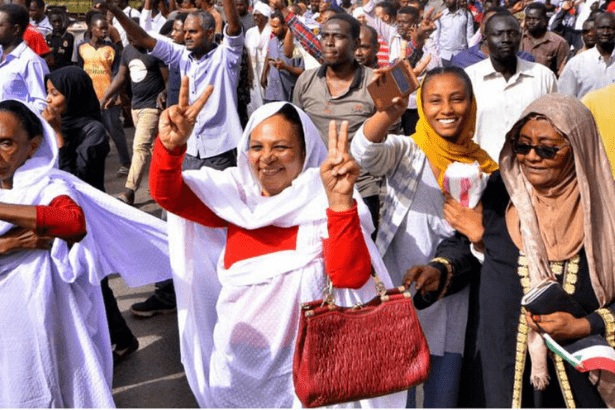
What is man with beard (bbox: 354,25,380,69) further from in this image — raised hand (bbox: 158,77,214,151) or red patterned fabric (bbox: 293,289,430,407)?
red patterned fabric (bbox: 293,289,430,407)

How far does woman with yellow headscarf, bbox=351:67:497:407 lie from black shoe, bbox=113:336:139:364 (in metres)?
2.17

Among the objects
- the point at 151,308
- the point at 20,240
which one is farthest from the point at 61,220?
the point at 151,308

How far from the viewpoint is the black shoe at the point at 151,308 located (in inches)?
226

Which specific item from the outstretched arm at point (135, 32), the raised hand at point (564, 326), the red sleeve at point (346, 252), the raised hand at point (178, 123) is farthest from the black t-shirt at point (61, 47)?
the raised hand at point (564, 326)

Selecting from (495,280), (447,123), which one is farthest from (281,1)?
(495,280)

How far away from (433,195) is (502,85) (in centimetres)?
240

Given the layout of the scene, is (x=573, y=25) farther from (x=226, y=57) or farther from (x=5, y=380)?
(x=5, y=380)

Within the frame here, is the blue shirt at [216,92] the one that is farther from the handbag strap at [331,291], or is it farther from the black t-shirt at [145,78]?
the handbag strap at [331,291]

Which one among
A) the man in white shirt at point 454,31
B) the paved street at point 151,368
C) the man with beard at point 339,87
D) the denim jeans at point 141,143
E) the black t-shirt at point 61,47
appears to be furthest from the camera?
the man in white shirt at point 454,31

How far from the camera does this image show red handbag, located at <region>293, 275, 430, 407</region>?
270 cm

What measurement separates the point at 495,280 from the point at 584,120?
625 millimetres

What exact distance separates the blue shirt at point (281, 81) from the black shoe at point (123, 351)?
3.64 metres

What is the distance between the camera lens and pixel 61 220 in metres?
3.34

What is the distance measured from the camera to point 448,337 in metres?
3.53
